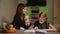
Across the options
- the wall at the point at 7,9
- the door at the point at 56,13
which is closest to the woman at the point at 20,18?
the wall at the point at 7,9

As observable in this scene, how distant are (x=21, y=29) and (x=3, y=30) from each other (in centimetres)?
12

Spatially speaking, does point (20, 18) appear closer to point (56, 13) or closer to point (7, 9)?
point (7, 9)

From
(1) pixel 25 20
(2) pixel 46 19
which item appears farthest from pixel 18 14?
(2) pixel 46 19

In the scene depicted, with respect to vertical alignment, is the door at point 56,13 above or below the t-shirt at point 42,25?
above

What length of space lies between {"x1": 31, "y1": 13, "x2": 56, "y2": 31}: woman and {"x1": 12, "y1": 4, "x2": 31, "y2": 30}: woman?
0.09 m

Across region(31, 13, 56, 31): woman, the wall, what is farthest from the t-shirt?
the wall

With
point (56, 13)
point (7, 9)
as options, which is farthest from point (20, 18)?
point (56, 13)

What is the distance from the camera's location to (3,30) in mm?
1492

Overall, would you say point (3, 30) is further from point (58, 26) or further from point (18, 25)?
point (58, 26)

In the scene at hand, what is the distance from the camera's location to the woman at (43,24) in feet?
4.95

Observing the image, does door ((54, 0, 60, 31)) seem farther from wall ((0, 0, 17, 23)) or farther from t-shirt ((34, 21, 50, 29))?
wall ((0, 0, 17, 23))

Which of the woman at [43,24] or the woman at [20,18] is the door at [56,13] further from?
the woman at [20,18]

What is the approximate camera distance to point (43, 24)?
5.02 ft

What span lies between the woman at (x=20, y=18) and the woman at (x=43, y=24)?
0.09 meters
